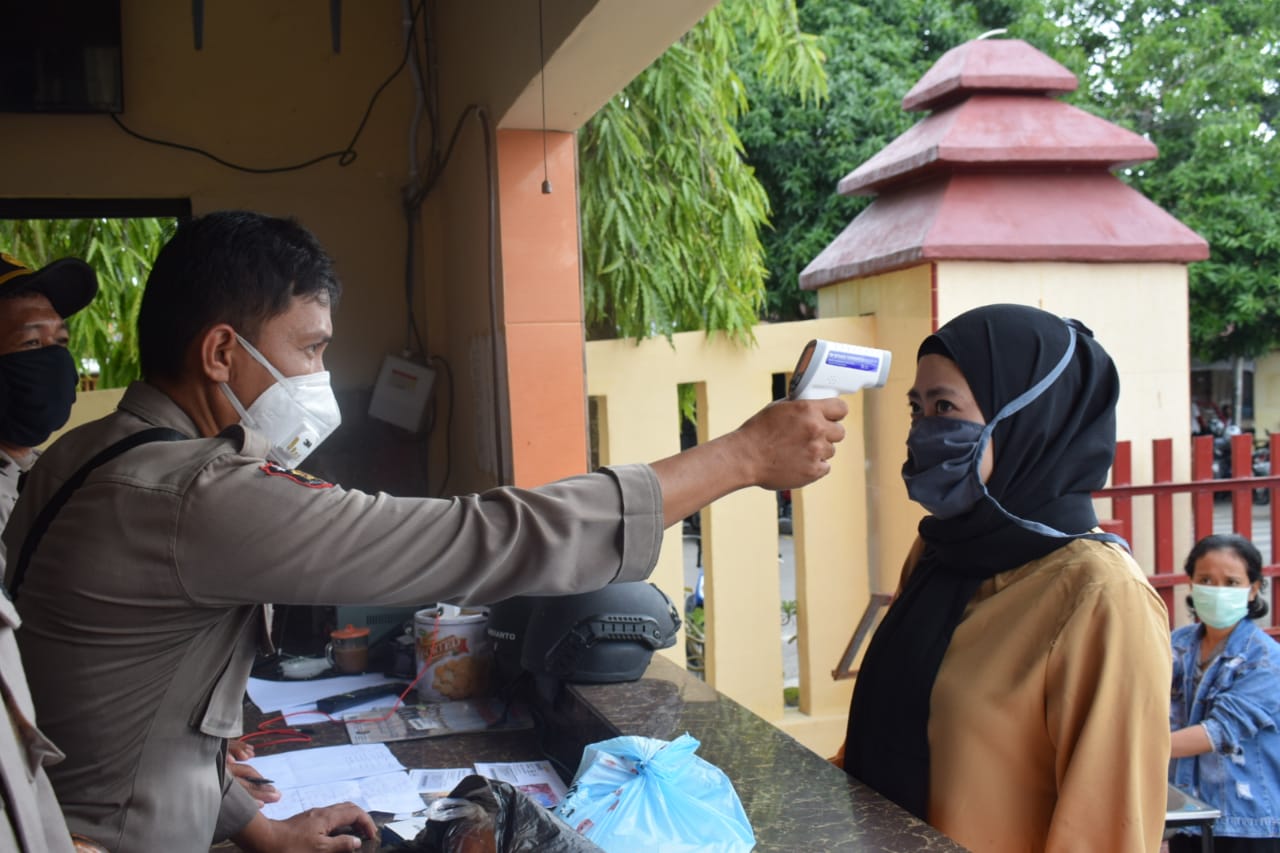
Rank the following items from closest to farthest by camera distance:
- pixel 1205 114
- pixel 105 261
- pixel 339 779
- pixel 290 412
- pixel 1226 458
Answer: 1. pixel 290 412
2. pixel 339 779
3. pixel 105 261
4. pixel 1205 114
5. pixel 1226 458

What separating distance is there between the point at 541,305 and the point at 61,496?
1.97 meters

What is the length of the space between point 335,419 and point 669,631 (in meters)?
1.00

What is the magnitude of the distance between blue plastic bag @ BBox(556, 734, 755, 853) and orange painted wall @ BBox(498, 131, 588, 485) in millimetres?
1593

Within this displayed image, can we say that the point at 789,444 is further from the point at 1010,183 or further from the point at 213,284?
the point at 1010,183

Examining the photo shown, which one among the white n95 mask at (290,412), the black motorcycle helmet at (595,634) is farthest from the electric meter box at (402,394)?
the white n95 mask at (290,412)

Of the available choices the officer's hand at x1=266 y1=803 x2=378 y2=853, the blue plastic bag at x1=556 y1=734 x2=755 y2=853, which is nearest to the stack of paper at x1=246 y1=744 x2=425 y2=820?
the officer's hand at x1=266 y1=803 x2=378 y2=853

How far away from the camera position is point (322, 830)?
1733mm

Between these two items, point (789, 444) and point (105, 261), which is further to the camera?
point (105, 261)

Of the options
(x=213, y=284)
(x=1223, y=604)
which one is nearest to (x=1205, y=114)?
(x=1223, y=604)

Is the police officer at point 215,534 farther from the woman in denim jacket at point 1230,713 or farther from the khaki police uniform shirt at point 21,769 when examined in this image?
the woman in denim jacket at point 1230,713

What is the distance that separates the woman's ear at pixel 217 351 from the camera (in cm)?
144

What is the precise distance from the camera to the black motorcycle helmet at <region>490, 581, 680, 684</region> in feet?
7.57

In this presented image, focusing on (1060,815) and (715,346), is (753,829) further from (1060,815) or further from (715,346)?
(715,346)

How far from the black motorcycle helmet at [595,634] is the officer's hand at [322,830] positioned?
60cm
